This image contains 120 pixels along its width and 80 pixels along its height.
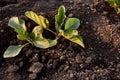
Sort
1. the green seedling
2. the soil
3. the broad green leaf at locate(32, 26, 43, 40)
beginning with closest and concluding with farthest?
the soil
the broad green leaf at locate(32, 26, 43, 40)
the green seedling

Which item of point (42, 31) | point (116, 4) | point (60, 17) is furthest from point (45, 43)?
point (116, 4)

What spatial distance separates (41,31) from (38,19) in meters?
0.09

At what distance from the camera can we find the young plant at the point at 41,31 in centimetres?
207

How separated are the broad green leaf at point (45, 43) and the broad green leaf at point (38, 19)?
5.2 inches

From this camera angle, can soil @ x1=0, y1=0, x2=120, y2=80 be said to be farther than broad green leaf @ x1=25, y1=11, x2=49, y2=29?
No

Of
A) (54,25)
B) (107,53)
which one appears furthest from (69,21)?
(107,53)

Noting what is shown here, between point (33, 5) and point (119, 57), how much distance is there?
0.83 m

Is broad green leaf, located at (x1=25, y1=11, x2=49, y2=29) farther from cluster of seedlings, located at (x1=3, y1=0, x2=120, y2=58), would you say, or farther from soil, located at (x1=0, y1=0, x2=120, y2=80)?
soil, located at (x1=0, y1=0, x2=120, y2=80)

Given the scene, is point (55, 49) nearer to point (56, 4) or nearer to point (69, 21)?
point (69, 21)

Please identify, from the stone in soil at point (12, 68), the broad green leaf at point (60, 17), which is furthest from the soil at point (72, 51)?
the broad green leaf at point (60, 17)

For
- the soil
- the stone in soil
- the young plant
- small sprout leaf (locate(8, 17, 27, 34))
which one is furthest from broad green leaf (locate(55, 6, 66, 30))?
the stone in soil

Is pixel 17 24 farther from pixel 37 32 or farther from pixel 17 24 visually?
pixel 37 32

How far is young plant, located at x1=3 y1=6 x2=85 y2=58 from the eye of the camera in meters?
2.07

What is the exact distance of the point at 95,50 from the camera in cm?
214
